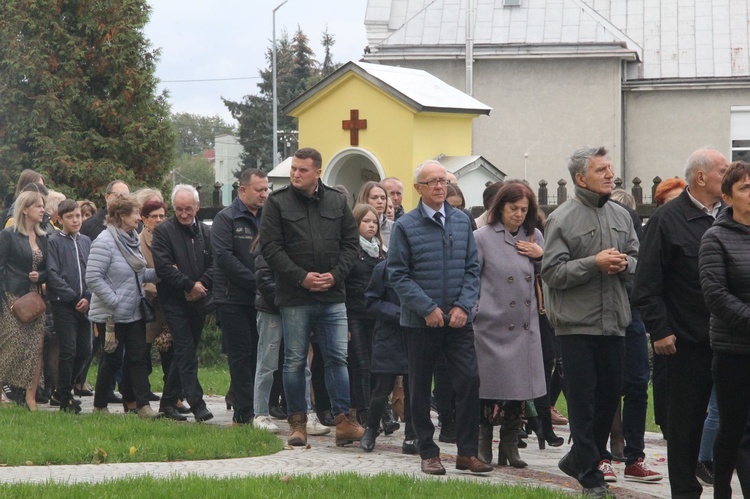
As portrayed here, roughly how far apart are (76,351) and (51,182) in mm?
9134

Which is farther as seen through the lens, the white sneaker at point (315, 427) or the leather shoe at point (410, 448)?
the white sneaker at point (315, 427)

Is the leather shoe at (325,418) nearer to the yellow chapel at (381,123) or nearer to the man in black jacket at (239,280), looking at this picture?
the man in black jacket at (239,280)

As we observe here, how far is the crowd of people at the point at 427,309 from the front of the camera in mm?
7598

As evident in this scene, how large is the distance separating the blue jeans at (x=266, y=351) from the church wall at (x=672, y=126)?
24310mm

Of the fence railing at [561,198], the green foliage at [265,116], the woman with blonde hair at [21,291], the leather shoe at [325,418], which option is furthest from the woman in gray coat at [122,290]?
the green foliage at [265,116]

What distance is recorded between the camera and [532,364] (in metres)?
9.06

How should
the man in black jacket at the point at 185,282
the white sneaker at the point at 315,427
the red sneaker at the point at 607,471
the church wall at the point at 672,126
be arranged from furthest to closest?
the church wall at the point at 672,126 → the man in black jacket at the point at 185,282 → the white sneaker at the point at 315,427 → the red sneaker at the point at 607,471

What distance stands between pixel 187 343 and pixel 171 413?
78 centimetres

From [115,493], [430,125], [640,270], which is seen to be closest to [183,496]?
[115,493]

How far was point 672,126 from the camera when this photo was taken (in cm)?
3453

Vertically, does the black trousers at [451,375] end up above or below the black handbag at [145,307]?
below

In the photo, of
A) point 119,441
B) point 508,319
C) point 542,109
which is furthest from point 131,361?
point 542,109

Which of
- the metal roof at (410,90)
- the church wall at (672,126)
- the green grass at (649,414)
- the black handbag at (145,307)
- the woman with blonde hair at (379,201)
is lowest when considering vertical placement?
the green grass at (649,414)

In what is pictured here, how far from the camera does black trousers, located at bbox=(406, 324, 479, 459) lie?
8773 millimetres
